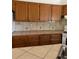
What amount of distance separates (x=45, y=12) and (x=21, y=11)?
97cm

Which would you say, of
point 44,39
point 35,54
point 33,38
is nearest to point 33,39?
point 33,38

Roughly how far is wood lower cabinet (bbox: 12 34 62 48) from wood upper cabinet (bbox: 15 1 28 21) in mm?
674

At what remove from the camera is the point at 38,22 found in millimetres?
4531

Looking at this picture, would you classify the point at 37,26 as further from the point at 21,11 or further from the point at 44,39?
the point at 21,11

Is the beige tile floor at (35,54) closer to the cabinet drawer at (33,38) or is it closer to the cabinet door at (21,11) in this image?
the cabinet drawer at (33,38)

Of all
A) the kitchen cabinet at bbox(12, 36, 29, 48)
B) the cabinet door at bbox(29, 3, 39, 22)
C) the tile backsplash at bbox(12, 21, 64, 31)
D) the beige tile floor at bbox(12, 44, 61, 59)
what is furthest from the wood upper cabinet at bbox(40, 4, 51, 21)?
the beige tile floor at bbox(12, 44, 61, 59)

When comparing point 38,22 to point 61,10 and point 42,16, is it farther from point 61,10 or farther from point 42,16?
point 61,10

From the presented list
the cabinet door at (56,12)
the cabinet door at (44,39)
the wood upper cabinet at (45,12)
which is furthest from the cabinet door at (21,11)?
the cabinet door at (56,12)

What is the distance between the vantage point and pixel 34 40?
383 centimetres

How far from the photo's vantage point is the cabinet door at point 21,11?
12.5 feet

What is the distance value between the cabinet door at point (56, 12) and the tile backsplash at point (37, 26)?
0.33 m

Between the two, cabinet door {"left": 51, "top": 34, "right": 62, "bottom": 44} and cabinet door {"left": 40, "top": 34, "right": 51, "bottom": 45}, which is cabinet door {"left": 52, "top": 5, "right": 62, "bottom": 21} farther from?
cabinet door {"left": 40, "top": 34, "right": 51, "bottom": 45}
